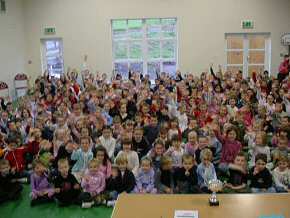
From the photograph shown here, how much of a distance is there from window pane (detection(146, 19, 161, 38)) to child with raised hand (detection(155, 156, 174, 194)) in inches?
423

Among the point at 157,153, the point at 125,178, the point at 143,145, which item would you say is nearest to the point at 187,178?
the point at 157,153

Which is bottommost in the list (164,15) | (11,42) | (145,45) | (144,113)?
(144,113)

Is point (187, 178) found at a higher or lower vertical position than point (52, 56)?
lower

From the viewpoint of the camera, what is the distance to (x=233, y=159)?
21.4ft

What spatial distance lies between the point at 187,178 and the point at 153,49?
35.8 ft

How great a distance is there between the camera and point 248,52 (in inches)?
622

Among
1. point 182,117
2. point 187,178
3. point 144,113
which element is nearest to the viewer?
point 187,178

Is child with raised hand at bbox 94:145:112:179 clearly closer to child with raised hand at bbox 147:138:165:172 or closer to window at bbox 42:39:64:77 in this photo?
child with raised hand at bbox 147:138:165:172

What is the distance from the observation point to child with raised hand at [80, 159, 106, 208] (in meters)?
5.72

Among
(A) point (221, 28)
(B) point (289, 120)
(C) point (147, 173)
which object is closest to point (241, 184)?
(C) point (147, 173)

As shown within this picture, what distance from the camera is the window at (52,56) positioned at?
643 inches

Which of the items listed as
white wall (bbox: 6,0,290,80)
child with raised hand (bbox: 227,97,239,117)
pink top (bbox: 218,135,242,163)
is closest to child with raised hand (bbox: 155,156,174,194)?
pink top (bbox: 218,135,242,163)

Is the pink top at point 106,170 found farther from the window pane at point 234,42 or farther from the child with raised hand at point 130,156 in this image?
the window pane at point 234,42

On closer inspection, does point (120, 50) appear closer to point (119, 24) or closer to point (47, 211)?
point (119, 24)
